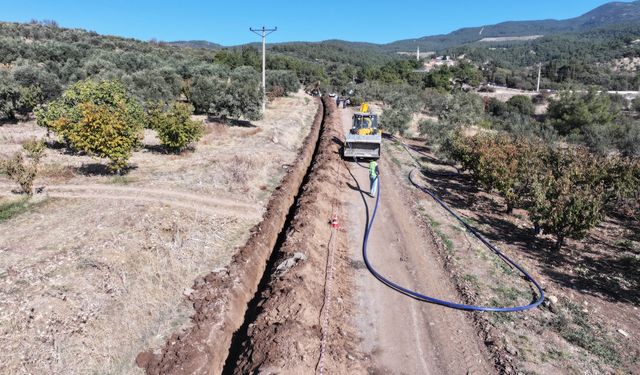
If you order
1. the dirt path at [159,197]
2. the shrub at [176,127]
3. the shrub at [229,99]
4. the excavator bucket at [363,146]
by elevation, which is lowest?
the dirt path at [159,197]

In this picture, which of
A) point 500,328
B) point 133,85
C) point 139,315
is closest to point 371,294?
point 500,328

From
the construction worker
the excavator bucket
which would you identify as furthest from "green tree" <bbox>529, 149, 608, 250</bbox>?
the excavator bucket

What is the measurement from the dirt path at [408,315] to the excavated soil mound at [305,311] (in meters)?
0.53

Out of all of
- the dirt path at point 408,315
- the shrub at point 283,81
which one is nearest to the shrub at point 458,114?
the dirt path at point 408,315

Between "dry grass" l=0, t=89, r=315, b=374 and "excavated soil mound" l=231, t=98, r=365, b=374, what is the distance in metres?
2.40

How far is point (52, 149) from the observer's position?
26.5m

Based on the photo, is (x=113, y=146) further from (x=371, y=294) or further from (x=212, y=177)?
(x=371, y=294)

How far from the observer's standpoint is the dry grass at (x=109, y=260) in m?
9.30

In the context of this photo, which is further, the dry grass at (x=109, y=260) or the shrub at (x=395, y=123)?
the shrub at (x=395, y=123)

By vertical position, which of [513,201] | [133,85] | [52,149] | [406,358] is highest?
[133,85]

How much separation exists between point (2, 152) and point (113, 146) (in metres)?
9.82

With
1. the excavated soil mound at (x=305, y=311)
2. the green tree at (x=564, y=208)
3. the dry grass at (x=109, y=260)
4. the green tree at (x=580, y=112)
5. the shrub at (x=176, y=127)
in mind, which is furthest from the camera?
the green tree at (x=580, y=112)

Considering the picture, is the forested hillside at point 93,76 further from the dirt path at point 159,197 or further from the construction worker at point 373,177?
the construction worker at point 373,177

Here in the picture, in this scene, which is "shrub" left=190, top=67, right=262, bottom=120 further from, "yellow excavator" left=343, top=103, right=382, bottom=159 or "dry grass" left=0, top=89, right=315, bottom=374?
"dry grass" left=0, top=89, right=315, bottom=374
